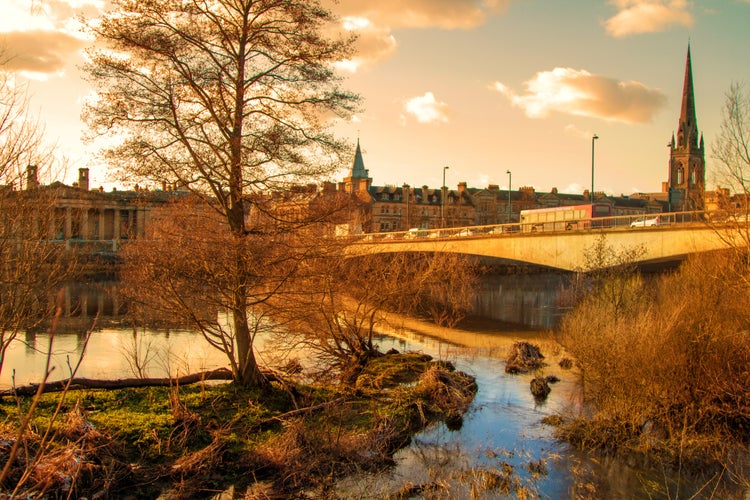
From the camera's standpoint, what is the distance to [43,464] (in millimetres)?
8094

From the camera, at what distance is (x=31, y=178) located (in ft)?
44.6

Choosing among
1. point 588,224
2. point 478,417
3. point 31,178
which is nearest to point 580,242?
point 588,224

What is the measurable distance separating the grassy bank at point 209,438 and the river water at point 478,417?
0.66 metres

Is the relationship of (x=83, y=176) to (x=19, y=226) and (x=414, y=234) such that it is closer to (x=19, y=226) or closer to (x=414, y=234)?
(x=19, y=226)

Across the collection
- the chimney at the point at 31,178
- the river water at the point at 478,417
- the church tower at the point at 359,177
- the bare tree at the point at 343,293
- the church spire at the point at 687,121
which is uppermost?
the church spire at the point at 687,121

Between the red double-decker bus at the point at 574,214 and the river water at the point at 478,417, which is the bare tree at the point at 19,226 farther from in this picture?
the red double-decker bus at the point at 574,214

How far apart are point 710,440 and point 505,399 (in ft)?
17.6

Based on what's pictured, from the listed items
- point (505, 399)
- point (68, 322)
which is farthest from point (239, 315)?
point (68, 322)

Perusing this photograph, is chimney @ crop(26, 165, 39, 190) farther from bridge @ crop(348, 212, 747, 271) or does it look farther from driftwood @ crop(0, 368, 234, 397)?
bridge @ crop(348, 212, 747, 271)

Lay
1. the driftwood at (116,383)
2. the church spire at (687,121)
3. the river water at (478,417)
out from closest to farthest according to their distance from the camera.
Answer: the river water at (478,417) < the driftwood at (116,383) < the church spire at (687,121)

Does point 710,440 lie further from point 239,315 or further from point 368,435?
point 239,315

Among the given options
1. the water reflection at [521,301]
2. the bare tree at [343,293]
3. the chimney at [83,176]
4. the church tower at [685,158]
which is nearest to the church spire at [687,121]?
the church tower at [685,158]

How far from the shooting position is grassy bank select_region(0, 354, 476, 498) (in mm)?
9430

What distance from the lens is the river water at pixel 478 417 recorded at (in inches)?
413
